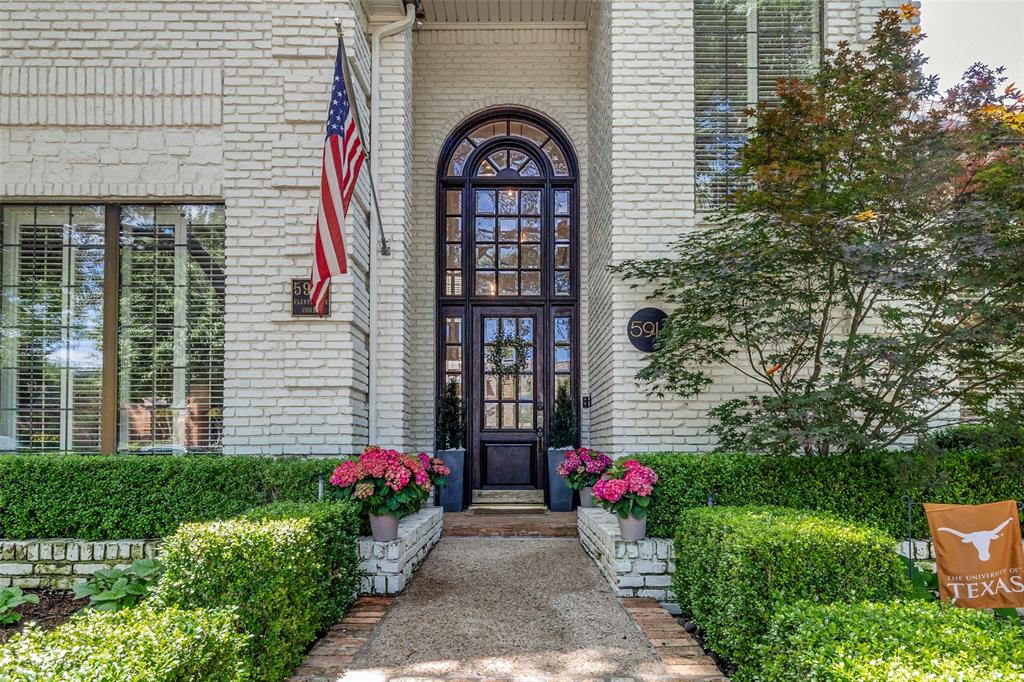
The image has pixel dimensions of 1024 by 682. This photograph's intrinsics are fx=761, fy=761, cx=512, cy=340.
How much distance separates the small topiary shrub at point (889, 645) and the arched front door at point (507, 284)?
5655 millimetres

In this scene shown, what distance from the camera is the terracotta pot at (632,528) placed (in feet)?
16.3

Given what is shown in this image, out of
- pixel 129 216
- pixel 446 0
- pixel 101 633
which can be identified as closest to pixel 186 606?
pixel 101 633

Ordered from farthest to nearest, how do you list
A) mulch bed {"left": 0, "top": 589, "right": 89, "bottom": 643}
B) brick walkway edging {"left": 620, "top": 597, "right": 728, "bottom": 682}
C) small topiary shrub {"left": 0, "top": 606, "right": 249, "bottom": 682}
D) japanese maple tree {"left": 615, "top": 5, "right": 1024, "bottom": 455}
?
japanese maple tree {"left": 615, "top": 5, "right": 1024, "bottom": 455} → mulch bed {"left": 0, "top": 589, "right": 89, "bottom": 643} → brick walkway edging {"left": 620, "top": 597, "right": 728, "bottom": 682} → small topiary shrub {"left": 0, "top": 606, "right": 249, "bottom": 682}

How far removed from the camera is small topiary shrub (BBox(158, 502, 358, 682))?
133 inches

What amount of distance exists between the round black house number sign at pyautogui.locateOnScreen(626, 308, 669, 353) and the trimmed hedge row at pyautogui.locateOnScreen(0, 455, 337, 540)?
2.88 m

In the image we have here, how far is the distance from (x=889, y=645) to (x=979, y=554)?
2291 millimetres

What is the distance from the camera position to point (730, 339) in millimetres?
6562

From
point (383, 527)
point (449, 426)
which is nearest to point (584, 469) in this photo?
point (449, 426)

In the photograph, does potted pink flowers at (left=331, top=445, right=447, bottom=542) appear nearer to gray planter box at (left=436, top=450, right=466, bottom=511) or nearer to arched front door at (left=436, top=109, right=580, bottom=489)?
gray planter box at (left=436, top=450, right=466, bottom=511)

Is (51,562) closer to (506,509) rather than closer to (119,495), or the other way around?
(119,495)

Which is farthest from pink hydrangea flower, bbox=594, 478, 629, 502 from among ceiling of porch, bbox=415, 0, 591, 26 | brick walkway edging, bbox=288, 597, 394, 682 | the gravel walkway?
ceiling of porch, bbox=415, 0, 591, 26

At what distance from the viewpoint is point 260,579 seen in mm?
3471

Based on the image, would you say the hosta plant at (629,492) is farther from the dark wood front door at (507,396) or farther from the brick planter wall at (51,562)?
the dark wood front door at (507,396)

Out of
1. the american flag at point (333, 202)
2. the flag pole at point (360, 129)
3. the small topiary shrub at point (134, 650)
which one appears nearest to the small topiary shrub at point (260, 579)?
the small topiary shrub at point (134, 650)
